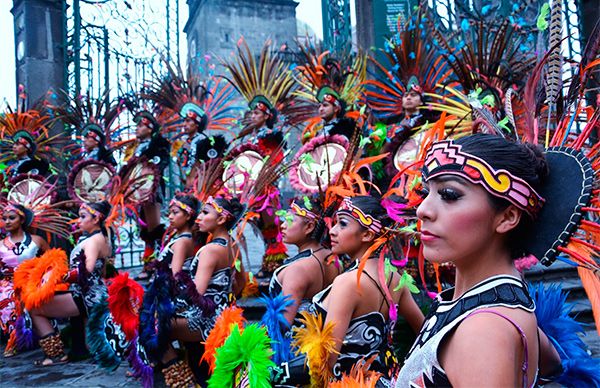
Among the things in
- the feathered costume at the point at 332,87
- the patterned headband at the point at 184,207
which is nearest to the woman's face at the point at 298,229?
the patterned headband at the point at 184,207

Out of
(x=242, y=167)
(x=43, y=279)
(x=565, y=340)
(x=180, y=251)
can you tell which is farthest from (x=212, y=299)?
(x=565, y=340)

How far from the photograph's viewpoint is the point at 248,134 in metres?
7.64

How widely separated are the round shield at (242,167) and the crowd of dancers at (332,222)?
0.03m

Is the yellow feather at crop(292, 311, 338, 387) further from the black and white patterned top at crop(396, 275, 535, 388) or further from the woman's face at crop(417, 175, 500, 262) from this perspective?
the woman's face at crop(417, 175, 500, 262)

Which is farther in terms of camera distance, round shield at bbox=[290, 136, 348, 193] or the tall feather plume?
round shield at bbox=[290, 136, 348, 193]

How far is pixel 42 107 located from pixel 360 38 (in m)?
5.54

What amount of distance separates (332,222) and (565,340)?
1.97 m

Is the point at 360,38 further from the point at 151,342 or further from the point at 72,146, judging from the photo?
the point at 151,342

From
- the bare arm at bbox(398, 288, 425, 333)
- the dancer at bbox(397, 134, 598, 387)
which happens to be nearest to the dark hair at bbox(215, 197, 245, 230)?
the bare arm at bbox(398, 288, 425, 333)

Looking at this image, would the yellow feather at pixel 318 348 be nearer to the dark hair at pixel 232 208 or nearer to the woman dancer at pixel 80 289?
the dark hair at pixel 232 208

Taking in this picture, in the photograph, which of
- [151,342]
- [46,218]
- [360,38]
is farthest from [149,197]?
[360,38]

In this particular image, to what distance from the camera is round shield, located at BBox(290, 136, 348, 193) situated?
5235 millimetres

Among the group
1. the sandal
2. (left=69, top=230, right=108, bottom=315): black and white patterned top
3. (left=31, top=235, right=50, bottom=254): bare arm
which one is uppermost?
(left=31, top=235, right=50, bottom=254): bare arm

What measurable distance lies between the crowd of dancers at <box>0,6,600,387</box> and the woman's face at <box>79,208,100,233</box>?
0.07 ft
